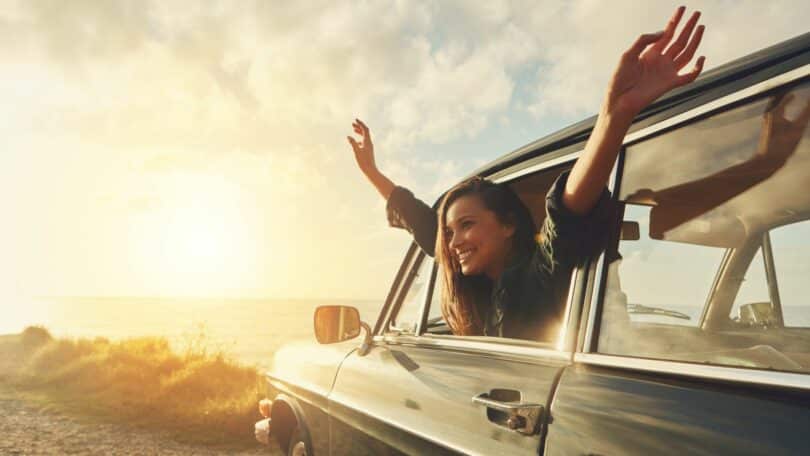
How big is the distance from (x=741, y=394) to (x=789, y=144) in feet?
1.93

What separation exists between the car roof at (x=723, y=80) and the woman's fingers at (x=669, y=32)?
125mm

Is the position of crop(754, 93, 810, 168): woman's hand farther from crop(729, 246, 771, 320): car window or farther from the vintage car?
crop(729, 246, 771, 320): car window

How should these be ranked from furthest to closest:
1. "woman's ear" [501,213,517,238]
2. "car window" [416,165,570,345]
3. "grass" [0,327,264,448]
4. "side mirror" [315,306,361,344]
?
"grass" [0,327,264,448] → "side mirror" [315,306,361,344] → "car window" [416,165,570,345] → "woman's ear" [501,213,517,238]

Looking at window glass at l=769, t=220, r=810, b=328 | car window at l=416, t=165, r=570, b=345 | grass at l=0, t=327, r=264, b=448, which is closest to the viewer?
window glass at l=769, t=220, r=810, b=328

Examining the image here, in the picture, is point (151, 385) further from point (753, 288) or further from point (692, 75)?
point (692, 75)

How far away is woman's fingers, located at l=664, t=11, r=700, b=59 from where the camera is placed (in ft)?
5.21

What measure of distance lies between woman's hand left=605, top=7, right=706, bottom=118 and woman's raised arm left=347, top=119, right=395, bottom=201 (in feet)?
7.59

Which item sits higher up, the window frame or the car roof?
the car roof

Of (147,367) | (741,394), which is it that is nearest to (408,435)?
(741,394)

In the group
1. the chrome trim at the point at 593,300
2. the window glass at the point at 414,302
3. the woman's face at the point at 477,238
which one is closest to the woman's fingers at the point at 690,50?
the chrome trim at the point at 593,300

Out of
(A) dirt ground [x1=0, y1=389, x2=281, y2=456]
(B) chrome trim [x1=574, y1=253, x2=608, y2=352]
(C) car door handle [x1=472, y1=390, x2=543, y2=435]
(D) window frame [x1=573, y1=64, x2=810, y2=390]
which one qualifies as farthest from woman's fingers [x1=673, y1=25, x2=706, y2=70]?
(A) dirt ground [x1=0, y1=389, x2=281, y2=456]

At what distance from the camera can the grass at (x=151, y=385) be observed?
995 centimetres

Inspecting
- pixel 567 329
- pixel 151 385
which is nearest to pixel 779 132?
pixel 567 329

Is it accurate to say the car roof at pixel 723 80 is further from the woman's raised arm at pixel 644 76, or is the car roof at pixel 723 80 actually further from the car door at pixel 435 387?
the car door at pixel 435 387
